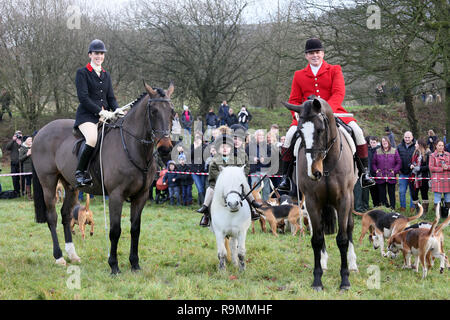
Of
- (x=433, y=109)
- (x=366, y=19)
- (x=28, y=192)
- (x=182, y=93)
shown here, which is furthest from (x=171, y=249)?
(x=433, y=109)

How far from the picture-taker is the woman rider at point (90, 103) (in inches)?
261

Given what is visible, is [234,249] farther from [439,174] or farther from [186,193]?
[186,193]

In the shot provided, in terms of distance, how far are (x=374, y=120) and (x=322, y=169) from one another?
2216 cm

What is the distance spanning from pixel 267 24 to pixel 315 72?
2104 cm

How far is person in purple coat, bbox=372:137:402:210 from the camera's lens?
39.5ft

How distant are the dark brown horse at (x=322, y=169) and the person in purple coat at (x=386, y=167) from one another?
6552 mm

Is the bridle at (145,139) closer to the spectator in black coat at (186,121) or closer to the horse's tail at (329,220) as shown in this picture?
the horse's tail at (329,220)

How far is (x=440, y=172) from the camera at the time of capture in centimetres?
1077

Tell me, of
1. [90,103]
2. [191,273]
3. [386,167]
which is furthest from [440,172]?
[90,103]

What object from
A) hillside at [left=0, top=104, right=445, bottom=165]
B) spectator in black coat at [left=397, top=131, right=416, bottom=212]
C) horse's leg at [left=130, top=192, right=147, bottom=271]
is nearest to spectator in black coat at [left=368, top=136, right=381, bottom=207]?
spectator in black coat at [left=397, top=131, right=416, bottom=212]

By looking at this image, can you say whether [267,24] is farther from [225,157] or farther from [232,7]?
[225,157]
